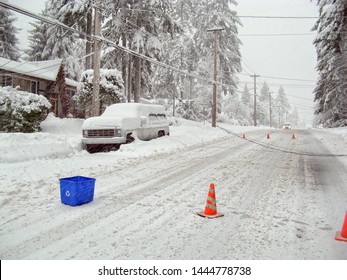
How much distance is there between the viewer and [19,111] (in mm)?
13898

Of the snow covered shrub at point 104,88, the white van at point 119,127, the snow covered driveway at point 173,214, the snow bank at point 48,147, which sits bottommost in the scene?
the snow covered driveway at point 173,214

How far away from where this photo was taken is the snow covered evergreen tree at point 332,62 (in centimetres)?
2034

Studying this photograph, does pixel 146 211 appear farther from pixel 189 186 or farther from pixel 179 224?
pixel 189 186

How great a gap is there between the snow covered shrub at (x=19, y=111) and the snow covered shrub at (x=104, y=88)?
194 inches

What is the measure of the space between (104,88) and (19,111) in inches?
283

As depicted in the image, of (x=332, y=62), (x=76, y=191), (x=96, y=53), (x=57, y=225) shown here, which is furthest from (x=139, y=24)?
(x=57, y=225)

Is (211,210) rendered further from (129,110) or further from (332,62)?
(332,62)

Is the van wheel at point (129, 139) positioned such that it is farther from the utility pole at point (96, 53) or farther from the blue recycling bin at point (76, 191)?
the blue recycling bin at point (76, 191)

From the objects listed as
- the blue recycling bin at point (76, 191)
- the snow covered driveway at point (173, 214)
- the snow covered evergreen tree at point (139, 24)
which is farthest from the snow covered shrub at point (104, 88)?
the blue recycling bin at point (76, 191)

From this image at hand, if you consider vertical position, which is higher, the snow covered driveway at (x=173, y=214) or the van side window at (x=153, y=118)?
the van side window at (x=153, y=118)

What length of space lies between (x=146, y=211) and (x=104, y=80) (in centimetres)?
1697

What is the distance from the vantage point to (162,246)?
11.5 feet

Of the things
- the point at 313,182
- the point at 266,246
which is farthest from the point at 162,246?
the point at 313,182

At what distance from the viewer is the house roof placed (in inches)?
844
